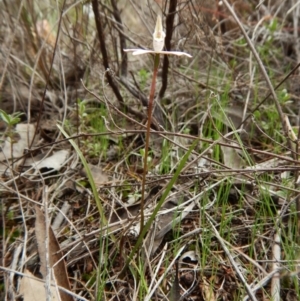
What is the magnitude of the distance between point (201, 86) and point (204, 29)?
0.34m

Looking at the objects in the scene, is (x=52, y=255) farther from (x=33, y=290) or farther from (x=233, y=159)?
(x=233, y=159)

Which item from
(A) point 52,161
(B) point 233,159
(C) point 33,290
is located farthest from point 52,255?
(B) point 233,159

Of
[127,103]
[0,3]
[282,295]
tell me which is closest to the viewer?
[282,295]

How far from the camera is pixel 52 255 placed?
1.62m

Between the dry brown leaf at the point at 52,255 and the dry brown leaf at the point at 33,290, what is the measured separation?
38 mm

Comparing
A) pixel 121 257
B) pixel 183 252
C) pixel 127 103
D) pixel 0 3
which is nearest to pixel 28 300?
pixel 121 257

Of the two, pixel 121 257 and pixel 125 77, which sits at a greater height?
pixel 125 77

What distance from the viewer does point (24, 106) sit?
2473 millimetres

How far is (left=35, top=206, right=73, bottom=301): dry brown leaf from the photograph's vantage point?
1.54m

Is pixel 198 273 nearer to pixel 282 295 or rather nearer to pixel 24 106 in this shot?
pixel 282 295

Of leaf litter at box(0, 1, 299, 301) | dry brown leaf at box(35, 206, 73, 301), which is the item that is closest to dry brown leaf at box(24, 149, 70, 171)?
leaf litter at box(0, 1, 299, 301)

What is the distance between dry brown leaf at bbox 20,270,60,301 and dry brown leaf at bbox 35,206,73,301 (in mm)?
38

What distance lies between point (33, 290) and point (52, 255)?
0.15 metres

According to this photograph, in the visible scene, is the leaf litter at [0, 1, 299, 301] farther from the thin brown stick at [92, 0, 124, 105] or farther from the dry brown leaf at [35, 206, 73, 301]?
the thin brown stick at [92, 0, 124, 105]
